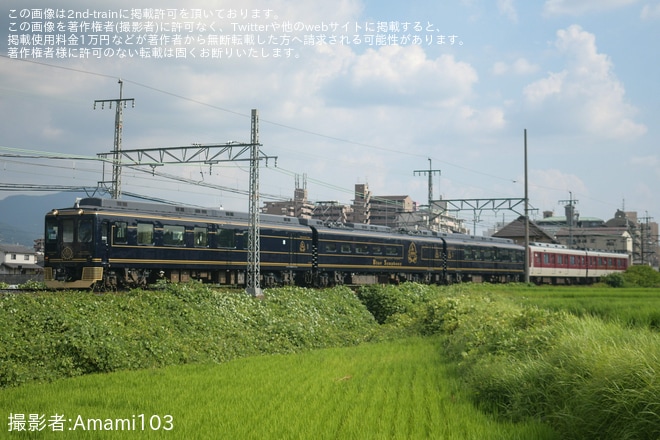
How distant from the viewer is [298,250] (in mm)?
36000

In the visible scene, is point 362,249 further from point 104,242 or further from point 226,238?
point 104,242

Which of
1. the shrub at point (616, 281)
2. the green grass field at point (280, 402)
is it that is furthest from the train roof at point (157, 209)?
the shrub at point (616, 281)

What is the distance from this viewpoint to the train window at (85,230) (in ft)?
85.5

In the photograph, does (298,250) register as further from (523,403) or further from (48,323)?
(523,403)

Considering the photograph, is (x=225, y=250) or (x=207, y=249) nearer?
(x=207, y=249)

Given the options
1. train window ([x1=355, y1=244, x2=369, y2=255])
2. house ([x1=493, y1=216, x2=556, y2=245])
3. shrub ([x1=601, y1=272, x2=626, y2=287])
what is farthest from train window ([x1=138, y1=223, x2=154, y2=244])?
house ([x1=493, y1=216, x2=556, y2=245])

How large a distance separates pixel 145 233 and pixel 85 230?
255cm

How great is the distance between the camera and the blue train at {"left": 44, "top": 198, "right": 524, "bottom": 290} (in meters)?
26.4

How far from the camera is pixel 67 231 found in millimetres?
26516

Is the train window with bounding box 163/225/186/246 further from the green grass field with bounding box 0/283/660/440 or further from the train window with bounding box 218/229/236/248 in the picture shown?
the green grass field with bounding box 0/283/660/440

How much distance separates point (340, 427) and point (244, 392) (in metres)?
3.33

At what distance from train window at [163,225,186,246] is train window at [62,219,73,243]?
12.4ft

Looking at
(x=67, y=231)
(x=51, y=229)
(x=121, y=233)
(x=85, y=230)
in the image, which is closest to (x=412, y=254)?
(x=121, y=233)

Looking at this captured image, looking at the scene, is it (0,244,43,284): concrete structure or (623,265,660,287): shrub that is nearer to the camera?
(623,265,660,287): shrub
